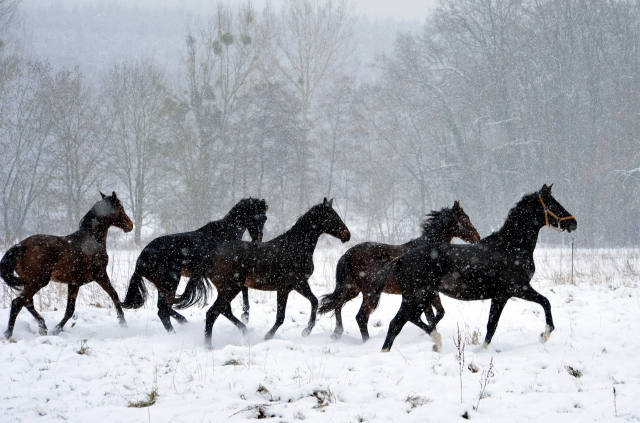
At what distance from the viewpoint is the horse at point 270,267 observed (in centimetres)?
634

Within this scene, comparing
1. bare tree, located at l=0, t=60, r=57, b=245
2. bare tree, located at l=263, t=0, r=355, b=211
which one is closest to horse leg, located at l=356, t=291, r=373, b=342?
bare tree, located at l=263, t=0, r=355, b=211

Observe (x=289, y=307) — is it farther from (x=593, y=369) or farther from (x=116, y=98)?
(x=116, y=98)

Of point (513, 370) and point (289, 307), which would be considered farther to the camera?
point (289, 307)

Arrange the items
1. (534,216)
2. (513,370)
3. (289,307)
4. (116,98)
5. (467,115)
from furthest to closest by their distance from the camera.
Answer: (467,115), (116,98), (289,307), (534,216), (513,370)

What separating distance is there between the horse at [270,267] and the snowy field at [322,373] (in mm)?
521

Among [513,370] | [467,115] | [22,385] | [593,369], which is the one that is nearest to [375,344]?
[513,370]

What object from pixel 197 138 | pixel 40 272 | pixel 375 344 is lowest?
pixel 375 344

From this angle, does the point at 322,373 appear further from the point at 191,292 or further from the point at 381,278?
the point at 191,292

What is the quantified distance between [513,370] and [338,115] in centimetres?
2685

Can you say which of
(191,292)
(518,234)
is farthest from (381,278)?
(191,292)

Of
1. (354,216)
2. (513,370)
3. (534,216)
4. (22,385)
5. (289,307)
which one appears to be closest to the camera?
(22,385)

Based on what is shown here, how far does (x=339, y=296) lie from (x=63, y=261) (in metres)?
4.05

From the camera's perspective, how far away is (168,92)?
2958 centimetres

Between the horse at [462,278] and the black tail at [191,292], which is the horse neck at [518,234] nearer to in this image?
the horse at [462,278]
